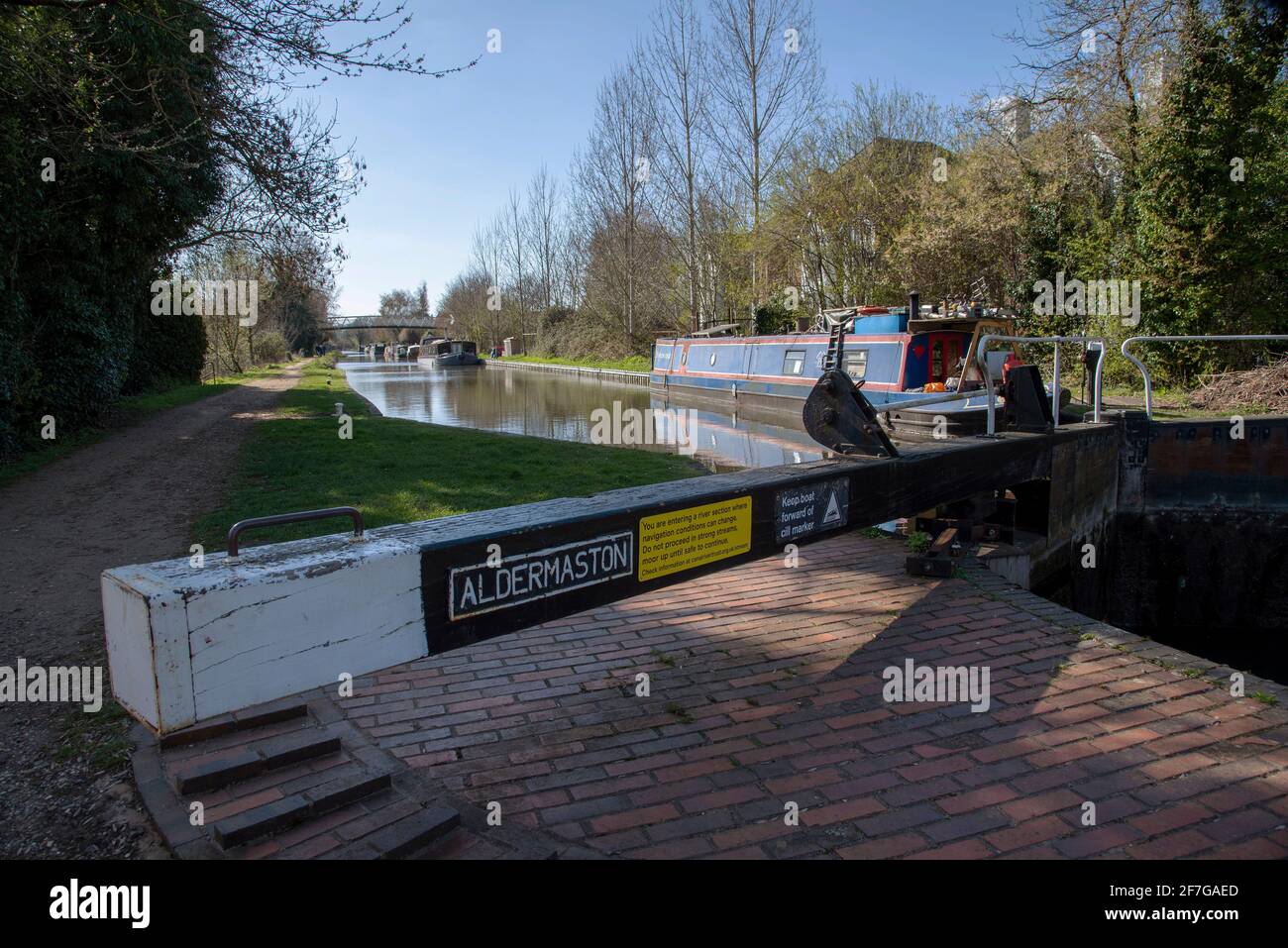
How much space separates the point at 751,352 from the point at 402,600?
1866 cm

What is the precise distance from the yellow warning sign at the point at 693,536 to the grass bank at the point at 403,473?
9.79ft

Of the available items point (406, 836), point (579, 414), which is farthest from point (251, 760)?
point (579, 414)

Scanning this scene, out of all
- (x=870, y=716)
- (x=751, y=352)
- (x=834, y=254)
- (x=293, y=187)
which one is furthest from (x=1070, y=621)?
(x=834, y=254)

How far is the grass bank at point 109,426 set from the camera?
9572mm

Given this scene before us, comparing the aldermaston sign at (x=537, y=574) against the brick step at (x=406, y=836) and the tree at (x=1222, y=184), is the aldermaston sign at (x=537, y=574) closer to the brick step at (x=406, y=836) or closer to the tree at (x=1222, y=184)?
the brick step at (x=406, y=836)

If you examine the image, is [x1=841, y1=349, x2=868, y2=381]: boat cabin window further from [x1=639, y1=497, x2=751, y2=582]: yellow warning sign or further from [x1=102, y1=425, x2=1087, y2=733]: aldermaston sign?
[x1=639, y1=497, x2=751, y2=582]: yellow warning sign

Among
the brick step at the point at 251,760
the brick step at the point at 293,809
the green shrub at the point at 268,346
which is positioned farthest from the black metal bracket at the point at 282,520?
the green shrub at the point at 268,346

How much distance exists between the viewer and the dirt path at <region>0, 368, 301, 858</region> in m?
2.53

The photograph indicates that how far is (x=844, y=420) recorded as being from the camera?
4.20 m

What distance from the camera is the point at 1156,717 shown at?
11.0ft

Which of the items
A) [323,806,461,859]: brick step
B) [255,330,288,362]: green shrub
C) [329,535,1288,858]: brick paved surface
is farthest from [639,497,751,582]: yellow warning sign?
[255,330,288,362]: green shrub

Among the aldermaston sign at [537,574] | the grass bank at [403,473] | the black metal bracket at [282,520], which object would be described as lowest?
the grass bank at [403,473]

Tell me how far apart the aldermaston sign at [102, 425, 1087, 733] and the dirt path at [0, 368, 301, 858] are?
86 cm
